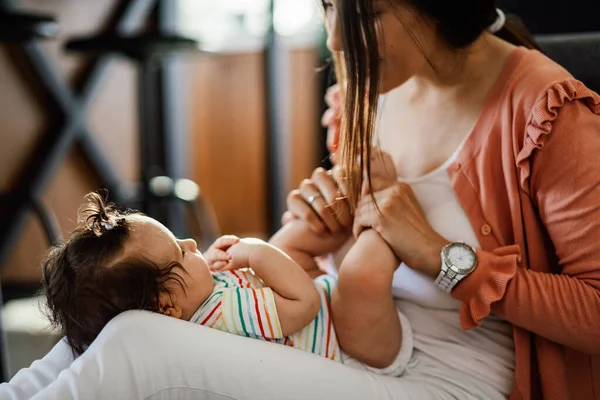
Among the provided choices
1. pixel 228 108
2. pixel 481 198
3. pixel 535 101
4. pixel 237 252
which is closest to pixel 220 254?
pixel 237 252

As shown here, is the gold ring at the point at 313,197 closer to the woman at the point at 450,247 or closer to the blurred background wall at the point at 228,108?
the woman at the point at 450,247

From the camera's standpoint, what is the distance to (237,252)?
38.5 inches

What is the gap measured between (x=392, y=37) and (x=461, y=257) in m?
0.32

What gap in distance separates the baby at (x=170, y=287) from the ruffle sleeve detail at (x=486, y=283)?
0.13m

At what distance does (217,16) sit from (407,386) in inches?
113

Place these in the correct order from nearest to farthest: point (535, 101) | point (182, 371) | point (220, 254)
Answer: point (182, 371), point (535, 101), point (220, 254)

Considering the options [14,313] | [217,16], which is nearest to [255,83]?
[217,16]

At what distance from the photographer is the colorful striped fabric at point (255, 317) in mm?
873

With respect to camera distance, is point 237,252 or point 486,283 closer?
point 486,283

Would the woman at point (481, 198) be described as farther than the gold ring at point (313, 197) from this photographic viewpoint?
No

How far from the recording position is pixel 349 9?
2.92 ft

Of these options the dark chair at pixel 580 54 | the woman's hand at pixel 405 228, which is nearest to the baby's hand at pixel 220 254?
the woman's hand at pixel 405 228

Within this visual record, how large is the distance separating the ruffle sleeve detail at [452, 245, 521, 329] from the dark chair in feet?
1.17

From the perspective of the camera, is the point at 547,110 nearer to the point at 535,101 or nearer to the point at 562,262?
the point at 535,101
